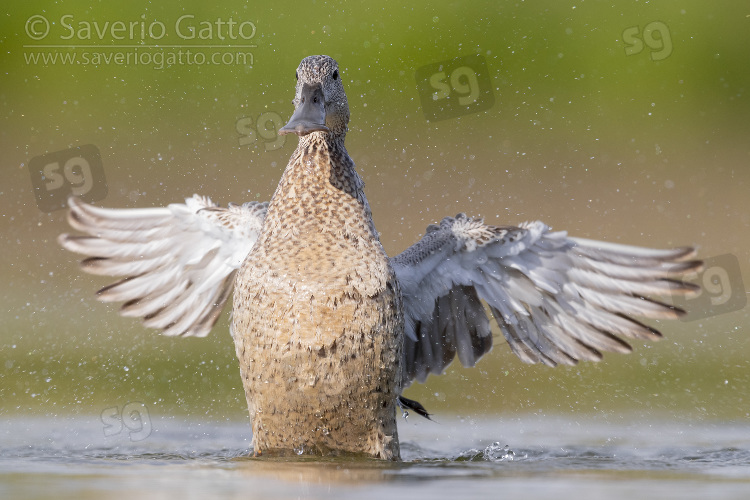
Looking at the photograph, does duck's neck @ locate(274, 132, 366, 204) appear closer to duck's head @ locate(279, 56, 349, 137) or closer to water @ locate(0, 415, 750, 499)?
duck's head @ locate(279, 56, 349, 137)

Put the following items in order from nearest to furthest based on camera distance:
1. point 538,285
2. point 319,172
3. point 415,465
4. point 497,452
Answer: point 415,465 < point 319,172 < point 538,285 < point 497,452

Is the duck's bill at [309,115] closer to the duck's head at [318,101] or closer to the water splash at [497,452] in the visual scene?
the duck's head at [318,101]

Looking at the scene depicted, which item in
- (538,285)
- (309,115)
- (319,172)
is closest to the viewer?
(309,115)

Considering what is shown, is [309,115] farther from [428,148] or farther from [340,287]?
[428,148]

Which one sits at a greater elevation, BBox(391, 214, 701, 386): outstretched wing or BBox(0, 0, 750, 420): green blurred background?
BBox(0, 0, 750, 420): green blurred background

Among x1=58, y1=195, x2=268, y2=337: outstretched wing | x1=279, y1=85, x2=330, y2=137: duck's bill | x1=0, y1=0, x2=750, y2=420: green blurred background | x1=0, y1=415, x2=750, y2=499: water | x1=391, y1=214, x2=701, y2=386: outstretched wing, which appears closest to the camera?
x1=0, y1=415, x2=750, y2=499: water

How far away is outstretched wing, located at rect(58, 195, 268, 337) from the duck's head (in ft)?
2.29

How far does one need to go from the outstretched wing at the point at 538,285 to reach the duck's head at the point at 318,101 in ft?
2.31

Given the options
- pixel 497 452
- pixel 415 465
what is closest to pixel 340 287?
pixel 415 465

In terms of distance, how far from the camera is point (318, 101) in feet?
16.6

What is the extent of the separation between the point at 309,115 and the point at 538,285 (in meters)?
1.36

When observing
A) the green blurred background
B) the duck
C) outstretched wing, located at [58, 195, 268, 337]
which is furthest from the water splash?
outstretched wing, located at [58, 195, 268, 337]

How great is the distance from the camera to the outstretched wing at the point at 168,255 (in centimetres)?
577

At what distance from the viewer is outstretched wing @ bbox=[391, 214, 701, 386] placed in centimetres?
539
